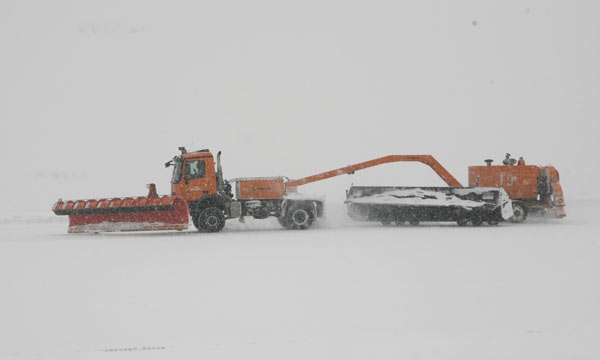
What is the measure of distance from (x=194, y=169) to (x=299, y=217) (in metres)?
3.63

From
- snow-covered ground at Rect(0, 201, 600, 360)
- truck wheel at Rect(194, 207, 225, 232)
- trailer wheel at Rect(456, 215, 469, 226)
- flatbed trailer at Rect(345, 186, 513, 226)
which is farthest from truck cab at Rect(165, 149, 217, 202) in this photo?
trailer wheel at Rect(456, 215, 469, 226)

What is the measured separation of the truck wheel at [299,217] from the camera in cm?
1488

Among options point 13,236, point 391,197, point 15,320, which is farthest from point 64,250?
point 391,197

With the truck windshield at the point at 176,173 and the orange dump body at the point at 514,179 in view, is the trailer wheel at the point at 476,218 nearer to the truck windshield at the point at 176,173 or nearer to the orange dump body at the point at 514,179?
the orange dump body at the point at 514,179

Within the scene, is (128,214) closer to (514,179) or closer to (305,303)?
(305,303)

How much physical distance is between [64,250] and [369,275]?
708 centimetres

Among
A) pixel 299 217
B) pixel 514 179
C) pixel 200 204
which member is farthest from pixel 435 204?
pixel 200 204

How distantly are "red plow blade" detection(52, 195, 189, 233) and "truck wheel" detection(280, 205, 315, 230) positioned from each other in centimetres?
333

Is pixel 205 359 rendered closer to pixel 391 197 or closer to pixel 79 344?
pixel 79 344

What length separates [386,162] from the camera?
16438 millimetres

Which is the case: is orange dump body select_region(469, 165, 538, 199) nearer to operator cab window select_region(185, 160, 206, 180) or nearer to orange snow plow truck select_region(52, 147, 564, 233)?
orange snow plow truck select_region(52, 147, 564, 233)

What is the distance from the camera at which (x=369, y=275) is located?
6.90 m

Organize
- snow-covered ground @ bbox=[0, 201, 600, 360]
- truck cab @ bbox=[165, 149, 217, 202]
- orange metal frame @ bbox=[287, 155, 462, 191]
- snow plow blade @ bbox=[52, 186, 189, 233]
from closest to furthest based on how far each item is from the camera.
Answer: snow-covered ground @ bbox=[0, 201, 600, 360] < snow plow blade @ bbox=[52, 186, 189, 233] < truck cab @ bbox=[165, 149, 217, 202] < orange metal frame @ bbox=[287, 155, 462, 191]

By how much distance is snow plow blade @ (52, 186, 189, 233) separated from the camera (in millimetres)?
13391
